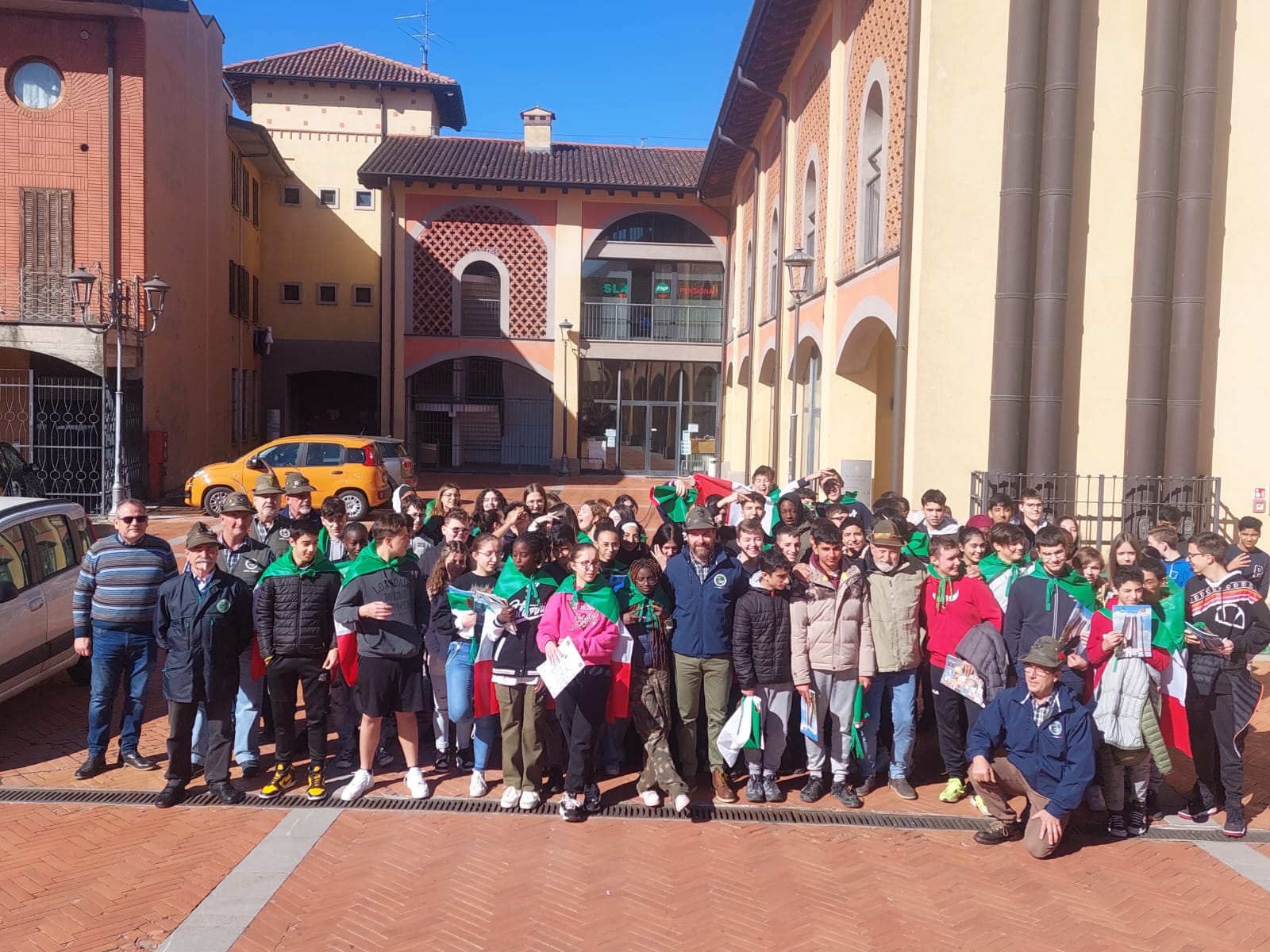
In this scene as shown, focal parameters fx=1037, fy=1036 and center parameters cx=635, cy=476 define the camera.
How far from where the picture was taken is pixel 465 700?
6594 millimetres

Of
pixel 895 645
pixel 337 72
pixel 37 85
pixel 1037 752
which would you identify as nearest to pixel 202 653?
pixel 895 645

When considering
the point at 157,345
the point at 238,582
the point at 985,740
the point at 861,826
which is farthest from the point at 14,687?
the point at 157,345

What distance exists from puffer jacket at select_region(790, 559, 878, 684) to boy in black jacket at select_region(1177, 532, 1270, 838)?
76.0 inches

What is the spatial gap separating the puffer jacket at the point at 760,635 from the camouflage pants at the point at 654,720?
496mm

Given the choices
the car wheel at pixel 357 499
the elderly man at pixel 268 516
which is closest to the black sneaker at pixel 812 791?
the elderly man at pixel 268 516

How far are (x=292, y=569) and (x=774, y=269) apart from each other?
52.4 ft

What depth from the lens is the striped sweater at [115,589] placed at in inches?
257

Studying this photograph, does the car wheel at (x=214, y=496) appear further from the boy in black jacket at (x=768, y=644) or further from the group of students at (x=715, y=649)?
the boy in black jacket at (x=768, y=644)

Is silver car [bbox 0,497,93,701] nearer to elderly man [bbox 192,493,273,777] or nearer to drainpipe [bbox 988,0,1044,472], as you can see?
elderly man [bbox 192,493,273,777]

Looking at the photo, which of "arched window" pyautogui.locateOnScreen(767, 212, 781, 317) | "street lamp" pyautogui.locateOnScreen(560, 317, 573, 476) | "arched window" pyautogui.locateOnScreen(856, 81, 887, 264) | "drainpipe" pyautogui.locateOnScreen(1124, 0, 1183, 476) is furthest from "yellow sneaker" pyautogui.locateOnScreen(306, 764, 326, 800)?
"street lamp" pyautogui.locateOnScreen(560, 317, 573, 476)

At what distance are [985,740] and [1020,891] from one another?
0.81 m

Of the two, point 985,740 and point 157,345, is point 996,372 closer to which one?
point 985,740

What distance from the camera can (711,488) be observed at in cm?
1192

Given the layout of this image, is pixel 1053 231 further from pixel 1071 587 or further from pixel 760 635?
pixel 760 635
